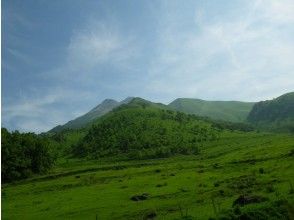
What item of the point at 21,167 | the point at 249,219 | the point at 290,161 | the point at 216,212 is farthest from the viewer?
the point at 21,167

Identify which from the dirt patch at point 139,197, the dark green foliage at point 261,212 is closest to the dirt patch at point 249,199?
the dark green foliage at point 261,212

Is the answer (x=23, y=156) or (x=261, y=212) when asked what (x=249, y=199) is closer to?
(x=261, y=212)

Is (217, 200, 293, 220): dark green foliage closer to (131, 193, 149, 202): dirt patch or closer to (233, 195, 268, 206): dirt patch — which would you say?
(233, 195, 268, 206): dirt patch

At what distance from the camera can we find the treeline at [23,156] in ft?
473

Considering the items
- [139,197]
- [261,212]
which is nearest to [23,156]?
[139,197]

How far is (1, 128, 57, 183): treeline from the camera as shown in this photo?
5679 inches

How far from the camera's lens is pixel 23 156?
151250 mm

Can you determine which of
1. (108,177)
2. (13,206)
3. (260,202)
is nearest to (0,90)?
(260,202)

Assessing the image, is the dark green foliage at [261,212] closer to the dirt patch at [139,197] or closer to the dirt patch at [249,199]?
the dirt patch at [249,199]

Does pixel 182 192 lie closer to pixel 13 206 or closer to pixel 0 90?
pixel 13 206

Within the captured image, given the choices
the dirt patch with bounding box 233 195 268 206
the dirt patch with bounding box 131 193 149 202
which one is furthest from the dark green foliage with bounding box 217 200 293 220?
the dirt patch with bounding box 131 193 149 202

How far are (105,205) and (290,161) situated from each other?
42581 mm

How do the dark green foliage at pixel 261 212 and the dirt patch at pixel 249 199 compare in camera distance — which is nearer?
the dark green foliage at pixel 261 212

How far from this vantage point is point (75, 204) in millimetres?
75312
